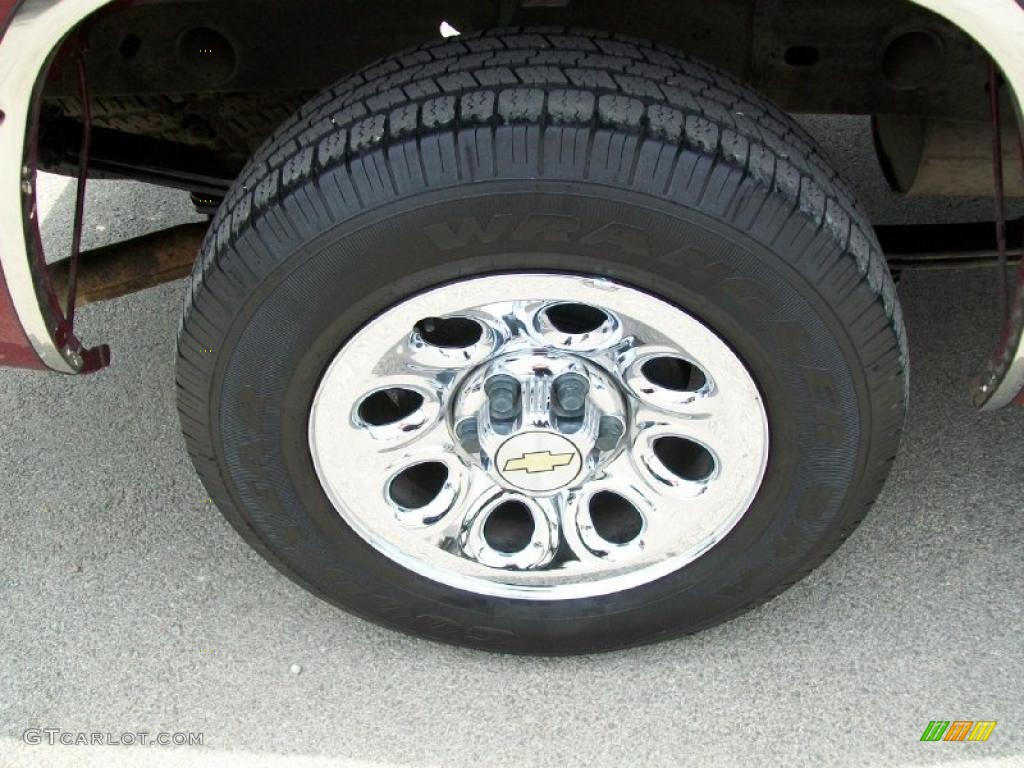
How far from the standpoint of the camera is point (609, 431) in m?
2.05

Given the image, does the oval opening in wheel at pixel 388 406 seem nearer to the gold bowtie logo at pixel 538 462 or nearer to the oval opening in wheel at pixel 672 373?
the gold bowtie logo at pixel 538 462

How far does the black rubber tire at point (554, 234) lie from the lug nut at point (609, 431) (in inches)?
11.7

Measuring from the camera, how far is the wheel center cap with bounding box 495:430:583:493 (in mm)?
2018

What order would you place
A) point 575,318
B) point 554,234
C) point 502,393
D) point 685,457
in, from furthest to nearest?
point 685,457 → point 575,318 → point 502,393 → point 554,234

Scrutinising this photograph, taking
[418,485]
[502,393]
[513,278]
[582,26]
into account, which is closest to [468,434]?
[502,393]

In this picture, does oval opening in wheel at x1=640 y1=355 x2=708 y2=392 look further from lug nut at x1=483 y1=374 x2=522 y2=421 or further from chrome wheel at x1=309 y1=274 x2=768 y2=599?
lug nut at x1=483 y1=374 x2=522 y2=421

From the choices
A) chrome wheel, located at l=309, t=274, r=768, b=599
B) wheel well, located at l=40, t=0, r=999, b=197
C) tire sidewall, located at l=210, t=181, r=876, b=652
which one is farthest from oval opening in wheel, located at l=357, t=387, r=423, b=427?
wheel well, located at l=40, t=0, r=999, b=197

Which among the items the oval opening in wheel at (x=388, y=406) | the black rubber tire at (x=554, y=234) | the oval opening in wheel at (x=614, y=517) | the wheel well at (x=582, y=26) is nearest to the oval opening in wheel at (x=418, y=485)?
the oval opening in wheel at (x=388, y=406)

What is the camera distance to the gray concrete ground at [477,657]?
2105 mm

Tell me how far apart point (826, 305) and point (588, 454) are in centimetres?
55

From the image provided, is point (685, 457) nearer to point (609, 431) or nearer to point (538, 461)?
point (609, 431)

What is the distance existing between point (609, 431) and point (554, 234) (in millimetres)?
498

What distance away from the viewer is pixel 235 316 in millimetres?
1819

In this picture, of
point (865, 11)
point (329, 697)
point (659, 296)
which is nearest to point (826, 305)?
point (659, 296)
